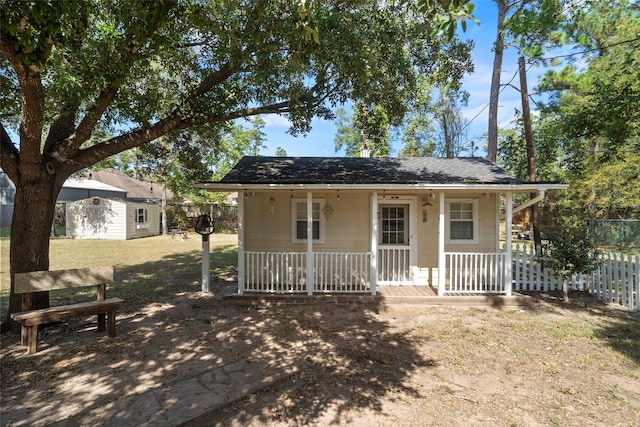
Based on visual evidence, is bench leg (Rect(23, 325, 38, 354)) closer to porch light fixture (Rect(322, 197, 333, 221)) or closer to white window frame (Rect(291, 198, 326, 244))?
white window frame (Rect(291, 198, 326, 244))

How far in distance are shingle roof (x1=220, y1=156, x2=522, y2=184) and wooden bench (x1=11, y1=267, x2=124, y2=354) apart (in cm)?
304

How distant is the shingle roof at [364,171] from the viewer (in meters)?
6.82

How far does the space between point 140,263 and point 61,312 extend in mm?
7690

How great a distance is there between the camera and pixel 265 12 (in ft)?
15.2

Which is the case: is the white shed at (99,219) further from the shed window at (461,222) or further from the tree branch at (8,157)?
the shed window at (461,222)

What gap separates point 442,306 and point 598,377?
2926mm

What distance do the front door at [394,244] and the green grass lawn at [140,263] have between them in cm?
499

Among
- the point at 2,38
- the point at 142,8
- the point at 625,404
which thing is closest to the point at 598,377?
the point at 625,404

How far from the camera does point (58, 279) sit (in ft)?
A: 14.6

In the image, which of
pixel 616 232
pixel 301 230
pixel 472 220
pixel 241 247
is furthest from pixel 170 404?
pixel 616 232

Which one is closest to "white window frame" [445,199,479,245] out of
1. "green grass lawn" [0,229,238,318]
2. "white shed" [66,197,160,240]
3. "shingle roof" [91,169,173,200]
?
"green grass lawn" [0,229,238,318]

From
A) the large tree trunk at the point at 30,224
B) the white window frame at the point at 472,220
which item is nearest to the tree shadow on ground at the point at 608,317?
the white window frame at the point at 472,220

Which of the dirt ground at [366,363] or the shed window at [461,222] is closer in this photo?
the dirt ground at [366,363]

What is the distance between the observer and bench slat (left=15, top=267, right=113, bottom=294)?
13.7ft
